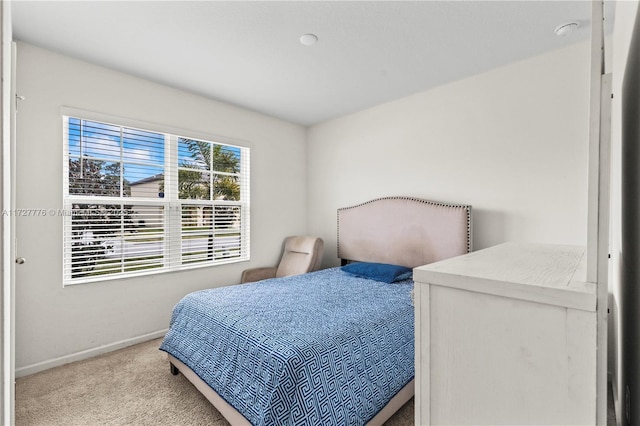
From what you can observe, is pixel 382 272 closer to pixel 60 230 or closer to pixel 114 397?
pixel 114 397

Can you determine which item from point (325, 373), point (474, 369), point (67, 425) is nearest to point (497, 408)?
point (474, 369)

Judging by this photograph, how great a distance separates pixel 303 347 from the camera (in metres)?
1.47

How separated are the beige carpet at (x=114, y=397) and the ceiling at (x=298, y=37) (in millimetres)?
2500

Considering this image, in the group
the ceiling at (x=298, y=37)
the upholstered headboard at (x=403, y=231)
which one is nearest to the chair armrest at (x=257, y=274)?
the upholstered headboard at (x=403, y=231)

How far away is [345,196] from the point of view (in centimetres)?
391

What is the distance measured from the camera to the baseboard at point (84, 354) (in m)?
2.30

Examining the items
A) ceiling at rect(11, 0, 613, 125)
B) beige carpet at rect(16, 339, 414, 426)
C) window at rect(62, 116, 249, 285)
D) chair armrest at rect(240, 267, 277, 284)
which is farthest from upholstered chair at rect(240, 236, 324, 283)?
ceiling at rect(11, 0, 613, 125)

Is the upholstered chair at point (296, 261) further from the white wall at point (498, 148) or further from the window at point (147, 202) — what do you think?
the white wall at point (498, 148)

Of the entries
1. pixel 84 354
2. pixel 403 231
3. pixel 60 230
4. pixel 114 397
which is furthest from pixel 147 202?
pixel 403 231

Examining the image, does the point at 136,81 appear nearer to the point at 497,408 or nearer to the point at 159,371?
the point at 159,371

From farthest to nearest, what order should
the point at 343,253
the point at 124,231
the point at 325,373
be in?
the point at 343,253
the point at 124,231
the point at 325,373

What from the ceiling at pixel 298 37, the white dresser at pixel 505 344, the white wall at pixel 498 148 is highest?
the ceiling at pixel 298 37

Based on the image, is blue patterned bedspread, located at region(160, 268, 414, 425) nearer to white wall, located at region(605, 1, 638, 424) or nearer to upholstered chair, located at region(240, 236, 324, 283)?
white wall, located at region(605, 1, 638, 424)

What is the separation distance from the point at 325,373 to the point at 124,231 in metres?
2.38
